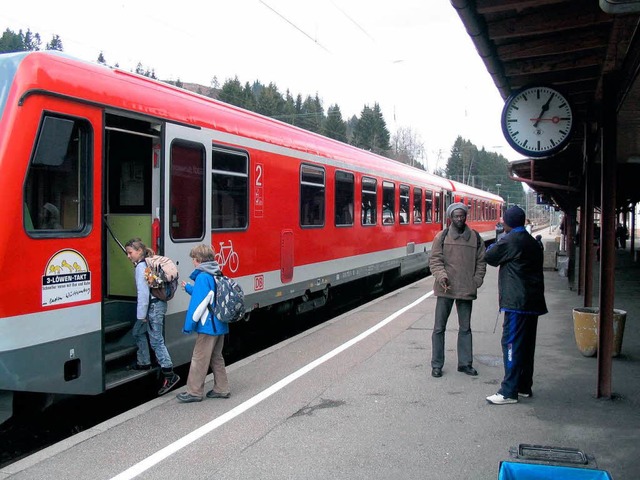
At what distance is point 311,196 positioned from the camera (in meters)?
9.57

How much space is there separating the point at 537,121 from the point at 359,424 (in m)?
3.54

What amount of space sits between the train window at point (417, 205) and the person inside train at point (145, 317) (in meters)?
11.0

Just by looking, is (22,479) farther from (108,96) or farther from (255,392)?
(108,96)

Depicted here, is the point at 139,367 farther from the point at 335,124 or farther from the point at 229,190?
the point at 335,124

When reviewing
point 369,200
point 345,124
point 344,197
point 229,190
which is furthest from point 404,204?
point 345,124

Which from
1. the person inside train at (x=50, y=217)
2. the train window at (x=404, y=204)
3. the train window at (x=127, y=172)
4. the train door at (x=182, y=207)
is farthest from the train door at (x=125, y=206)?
the train window at (x=404, y=204)

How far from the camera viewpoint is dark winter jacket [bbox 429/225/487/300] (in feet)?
21.6

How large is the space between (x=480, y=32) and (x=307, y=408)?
366cm

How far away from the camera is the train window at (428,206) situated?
17373 mm

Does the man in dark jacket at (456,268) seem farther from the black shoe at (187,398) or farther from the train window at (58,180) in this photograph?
the train window at (58,180)

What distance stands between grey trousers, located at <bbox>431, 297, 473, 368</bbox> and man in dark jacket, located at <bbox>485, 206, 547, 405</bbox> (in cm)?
94

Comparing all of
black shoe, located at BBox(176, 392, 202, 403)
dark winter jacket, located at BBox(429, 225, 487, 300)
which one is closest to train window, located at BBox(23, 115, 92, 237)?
black shoe, located at BBox(176, 392, 202, 403)

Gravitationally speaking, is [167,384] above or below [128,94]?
below

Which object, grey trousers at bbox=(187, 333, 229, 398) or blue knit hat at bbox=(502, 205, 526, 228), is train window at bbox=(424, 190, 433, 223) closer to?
blue knit hat at bbox=(502, 205, 526, 228)
